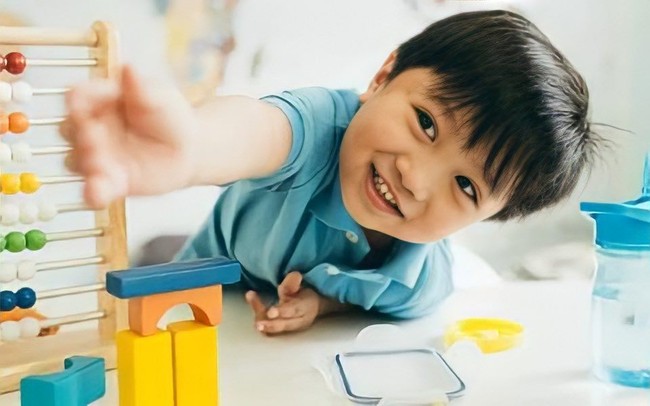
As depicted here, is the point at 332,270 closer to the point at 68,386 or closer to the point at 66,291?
the point at 66,291

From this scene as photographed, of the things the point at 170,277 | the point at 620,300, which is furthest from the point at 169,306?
the point at 620,300

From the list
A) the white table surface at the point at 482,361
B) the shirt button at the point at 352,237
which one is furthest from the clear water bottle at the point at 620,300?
the shirt button at the point at 352,237

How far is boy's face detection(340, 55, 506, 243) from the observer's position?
0.80 meters

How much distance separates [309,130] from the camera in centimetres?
81

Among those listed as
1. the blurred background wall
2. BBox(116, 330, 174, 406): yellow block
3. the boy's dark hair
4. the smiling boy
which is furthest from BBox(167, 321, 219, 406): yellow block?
the blurred background wall

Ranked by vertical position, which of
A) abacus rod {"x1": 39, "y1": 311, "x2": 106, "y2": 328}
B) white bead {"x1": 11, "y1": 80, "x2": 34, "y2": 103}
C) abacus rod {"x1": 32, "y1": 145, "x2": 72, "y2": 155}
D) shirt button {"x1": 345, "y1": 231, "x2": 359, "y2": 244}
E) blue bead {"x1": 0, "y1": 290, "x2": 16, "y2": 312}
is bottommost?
abacus rod {"x1": 39, "y1": 311, "x2": 106, "y2": 328}

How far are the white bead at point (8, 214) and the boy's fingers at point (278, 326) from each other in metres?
0.28

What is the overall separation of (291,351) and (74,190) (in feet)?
1.12

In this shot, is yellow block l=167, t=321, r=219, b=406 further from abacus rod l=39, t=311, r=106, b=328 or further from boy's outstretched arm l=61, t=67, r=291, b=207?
abacus rod l=39, t=311, r=106, b=328

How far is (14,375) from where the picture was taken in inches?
26.1

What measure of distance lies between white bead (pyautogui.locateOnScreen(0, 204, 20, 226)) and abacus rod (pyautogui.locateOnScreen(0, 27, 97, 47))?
143 mm

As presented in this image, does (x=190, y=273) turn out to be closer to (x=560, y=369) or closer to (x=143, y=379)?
(x=143, y=379)

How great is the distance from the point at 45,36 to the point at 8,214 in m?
0.16

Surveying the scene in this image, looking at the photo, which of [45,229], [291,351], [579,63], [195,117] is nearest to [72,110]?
[195,117]
